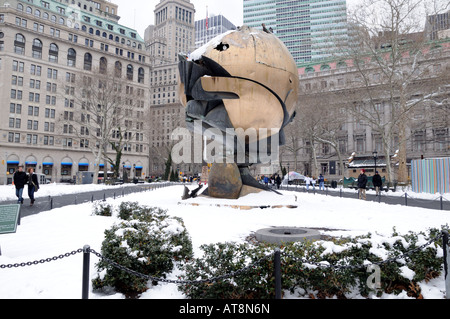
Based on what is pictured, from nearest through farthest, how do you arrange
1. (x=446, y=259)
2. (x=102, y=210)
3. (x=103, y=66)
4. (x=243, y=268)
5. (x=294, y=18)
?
(x=243, y=268), (x=446, y=259), (x=102, y=210), (x=103, y=66), (x=294, y=18)

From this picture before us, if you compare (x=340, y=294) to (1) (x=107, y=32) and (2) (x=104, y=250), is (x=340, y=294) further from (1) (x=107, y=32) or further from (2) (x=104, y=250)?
(1) (x=107, y=32)

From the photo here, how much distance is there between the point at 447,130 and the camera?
43406mm

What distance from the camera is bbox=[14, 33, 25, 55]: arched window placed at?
50263 millimetres

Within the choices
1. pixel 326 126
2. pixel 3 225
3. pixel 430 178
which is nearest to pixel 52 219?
pixel 3 225

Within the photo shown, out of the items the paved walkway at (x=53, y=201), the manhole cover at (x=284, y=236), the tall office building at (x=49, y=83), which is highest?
the tall office building at (x=49, y=83)

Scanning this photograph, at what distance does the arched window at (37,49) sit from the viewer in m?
52.4

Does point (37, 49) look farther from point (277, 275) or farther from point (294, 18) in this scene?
point (294, 18)

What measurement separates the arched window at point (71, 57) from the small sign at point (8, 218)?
60.0 m

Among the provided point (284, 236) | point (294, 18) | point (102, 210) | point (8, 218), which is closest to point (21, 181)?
point (102, 210)

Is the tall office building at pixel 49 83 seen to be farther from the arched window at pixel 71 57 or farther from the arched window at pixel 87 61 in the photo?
the arched window at pixel 71 57

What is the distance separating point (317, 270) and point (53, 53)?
64407 millimetres

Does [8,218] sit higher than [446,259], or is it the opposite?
[8,218]

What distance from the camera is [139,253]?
4.26 m

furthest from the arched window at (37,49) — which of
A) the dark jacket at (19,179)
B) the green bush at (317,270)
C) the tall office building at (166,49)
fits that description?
the green bush at (317,270)
